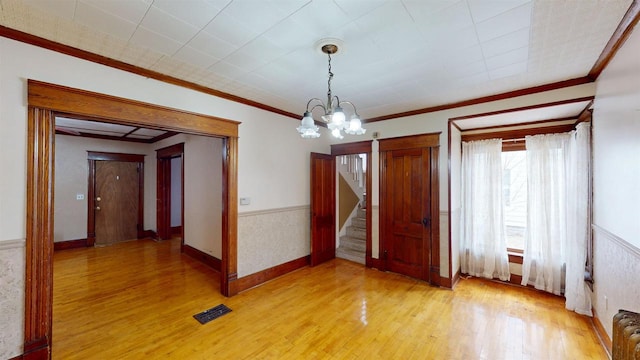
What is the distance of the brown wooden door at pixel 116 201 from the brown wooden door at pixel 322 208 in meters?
5.06

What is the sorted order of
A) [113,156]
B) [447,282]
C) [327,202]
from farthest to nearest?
[113,156]
[327,202]
[447,282]

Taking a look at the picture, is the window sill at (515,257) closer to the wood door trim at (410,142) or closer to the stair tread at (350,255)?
the wood door trim at (410,142)

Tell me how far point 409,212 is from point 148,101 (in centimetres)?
390

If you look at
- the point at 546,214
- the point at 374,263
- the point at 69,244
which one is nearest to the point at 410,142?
the point at 546,214

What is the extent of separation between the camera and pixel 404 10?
172 centimetres

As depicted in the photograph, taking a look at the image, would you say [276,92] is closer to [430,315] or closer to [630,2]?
[630,2]

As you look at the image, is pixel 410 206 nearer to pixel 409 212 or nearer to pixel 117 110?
pixel 409 212

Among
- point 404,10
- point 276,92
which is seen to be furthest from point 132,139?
point 404,10

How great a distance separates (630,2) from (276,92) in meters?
3.12

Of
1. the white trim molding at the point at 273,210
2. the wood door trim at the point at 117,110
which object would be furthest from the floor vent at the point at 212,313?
the wood door trim at the point at 117,110

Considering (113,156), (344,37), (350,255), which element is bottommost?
(350,255)

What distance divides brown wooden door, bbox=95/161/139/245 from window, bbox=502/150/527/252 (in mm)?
8193

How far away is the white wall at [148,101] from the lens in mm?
1950

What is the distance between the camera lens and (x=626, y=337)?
4.41 feet
